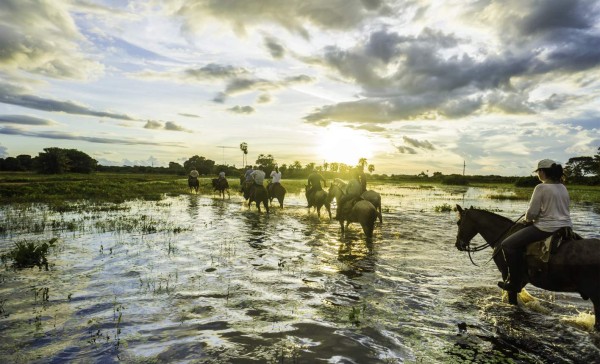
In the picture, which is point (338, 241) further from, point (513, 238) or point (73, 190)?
point (73, 190)

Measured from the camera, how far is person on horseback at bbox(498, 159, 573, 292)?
20.5 ft

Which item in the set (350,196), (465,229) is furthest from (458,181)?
(465,229)

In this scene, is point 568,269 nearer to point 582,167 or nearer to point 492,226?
point 492,226

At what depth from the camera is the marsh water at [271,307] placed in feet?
17.1

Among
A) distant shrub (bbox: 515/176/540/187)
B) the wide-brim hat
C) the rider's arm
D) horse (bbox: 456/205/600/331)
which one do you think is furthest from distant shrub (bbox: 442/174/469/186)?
the rider's arm

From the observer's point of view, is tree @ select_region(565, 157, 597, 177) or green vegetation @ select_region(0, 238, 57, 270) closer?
green vegetation @ select_region(0, 238, 57, 270)

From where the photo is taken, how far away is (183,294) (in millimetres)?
7590

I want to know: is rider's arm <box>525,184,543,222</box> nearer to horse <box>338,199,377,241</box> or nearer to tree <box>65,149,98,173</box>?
horse <box>338,199,377,241</box>

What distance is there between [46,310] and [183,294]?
8.28 ft

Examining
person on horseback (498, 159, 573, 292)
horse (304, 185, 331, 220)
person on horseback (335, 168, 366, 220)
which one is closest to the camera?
person on horseback (498, 159, 573, 292)

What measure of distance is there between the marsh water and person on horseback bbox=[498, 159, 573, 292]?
44.6 inches

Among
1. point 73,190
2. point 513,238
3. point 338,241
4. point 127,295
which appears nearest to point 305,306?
point 127,295

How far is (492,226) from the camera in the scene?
7832 mm

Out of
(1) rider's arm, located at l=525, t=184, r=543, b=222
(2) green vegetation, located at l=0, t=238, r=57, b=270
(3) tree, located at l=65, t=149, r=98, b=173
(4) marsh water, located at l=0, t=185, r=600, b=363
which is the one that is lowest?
(4) marsh water, located at l=0, t=185, r=600, b=363
